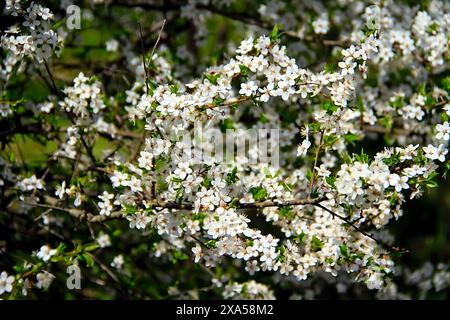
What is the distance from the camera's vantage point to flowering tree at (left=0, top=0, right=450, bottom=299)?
3809mm

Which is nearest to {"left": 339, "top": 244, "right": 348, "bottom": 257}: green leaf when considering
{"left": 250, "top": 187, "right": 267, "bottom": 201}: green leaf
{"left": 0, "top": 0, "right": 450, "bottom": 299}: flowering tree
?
{"left": 0, "top": 0, "right": 450, "bottom": 299}: flowering tree

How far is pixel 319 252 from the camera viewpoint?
13.3 feet

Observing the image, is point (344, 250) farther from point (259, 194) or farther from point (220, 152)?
point (220, 152)

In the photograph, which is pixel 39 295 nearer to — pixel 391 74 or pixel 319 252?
pixel 319 252

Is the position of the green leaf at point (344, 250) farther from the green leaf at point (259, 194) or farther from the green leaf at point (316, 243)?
the green leaf at point (259, 194)

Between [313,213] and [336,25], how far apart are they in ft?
8.36

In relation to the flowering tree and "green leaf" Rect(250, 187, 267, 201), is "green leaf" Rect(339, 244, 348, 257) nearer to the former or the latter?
the flowering tree

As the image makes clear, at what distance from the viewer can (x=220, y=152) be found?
4934mm

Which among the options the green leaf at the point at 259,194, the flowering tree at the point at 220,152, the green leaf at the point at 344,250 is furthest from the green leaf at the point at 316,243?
the green leaf at the point at 259,194

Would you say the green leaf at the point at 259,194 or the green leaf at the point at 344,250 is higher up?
the green leaf at the point at 259,194

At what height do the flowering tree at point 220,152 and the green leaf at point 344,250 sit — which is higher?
the flowering tree at point 220,152

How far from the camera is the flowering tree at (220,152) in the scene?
3.81m

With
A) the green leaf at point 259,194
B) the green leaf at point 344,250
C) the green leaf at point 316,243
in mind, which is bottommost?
the green leaf at point 344,250

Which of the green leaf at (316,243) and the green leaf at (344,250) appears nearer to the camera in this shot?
the green leaf at (344,250)
